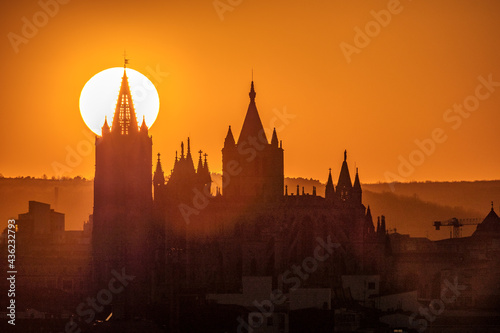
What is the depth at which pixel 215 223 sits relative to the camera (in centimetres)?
13250

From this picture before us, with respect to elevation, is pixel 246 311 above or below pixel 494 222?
below

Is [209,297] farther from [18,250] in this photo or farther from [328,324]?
[18,250]

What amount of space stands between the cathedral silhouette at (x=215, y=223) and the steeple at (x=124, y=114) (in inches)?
4.1

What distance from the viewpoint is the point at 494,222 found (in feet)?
543

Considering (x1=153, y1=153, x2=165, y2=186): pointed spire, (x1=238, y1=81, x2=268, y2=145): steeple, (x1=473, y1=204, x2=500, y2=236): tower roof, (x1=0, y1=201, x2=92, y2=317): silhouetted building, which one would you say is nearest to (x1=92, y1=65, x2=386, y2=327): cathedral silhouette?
(x1=238, y1=81, x2=268, y2=145): steeple

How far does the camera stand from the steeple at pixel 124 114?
455 feet

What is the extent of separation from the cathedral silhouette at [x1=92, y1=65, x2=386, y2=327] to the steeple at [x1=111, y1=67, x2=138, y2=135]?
0.10 metres

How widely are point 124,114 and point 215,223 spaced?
16266 mm

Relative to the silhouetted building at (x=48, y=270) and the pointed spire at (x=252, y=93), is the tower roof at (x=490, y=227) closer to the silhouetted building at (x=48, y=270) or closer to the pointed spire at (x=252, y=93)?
the pointed spire at (x=252, y=93)

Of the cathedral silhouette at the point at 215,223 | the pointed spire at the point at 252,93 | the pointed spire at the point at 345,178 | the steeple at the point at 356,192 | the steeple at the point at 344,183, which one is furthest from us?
the pointed spire at the point at 345,178

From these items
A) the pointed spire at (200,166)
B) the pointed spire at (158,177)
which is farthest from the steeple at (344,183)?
the pointed spire at (158,177)

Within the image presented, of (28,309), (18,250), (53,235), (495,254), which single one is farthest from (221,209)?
(53,235)

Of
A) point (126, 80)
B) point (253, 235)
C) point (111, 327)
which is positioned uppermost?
point (126, 80)

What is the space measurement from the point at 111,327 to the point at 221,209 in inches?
1091
